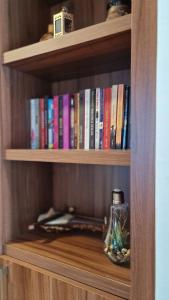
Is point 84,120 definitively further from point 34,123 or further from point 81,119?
point 34,123

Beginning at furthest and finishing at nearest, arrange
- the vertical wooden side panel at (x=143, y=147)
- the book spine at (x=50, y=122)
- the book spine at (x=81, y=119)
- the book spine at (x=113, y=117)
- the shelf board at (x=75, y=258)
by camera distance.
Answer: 1. the book spine at (x=50, y=122)
2. the book spine at (x=81, y=119)
3. the book spine at (x=113, y=117)
4. the shelf board at (x=75, y=258)
5. the vertical wooden side panel at (x=143, y=147)

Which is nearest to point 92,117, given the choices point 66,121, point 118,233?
point 66,121

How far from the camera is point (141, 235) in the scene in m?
0.62

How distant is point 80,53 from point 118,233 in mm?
587

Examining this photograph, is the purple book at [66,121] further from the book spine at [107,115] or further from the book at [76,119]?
the book spine at [107,115]

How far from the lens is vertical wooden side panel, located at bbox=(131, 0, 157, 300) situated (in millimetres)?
597

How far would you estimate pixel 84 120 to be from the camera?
3.01ft

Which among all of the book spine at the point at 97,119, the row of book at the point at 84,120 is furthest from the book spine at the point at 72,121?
the book spine at the point at 97,119

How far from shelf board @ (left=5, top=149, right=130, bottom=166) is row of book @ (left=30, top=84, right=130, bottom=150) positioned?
11 cm

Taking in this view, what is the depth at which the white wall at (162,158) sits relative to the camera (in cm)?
61

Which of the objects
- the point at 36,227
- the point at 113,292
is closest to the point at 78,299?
the point at 113,292

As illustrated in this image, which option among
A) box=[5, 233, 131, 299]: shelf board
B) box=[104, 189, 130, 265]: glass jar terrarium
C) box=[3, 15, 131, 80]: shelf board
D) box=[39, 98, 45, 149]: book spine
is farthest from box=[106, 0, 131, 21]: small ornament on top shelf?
box=[5, 233, 131, 299]: shelf board

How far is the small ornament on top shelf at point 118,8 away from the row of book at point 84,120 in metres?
0.21

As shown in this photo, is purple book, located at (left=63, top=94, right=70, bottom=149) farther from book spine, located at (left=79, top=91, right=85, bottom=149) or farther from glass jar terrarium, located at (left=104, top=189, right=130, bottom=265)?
glass jar terrarium, located at (left=104, top=189, right=130, bottom=265)
